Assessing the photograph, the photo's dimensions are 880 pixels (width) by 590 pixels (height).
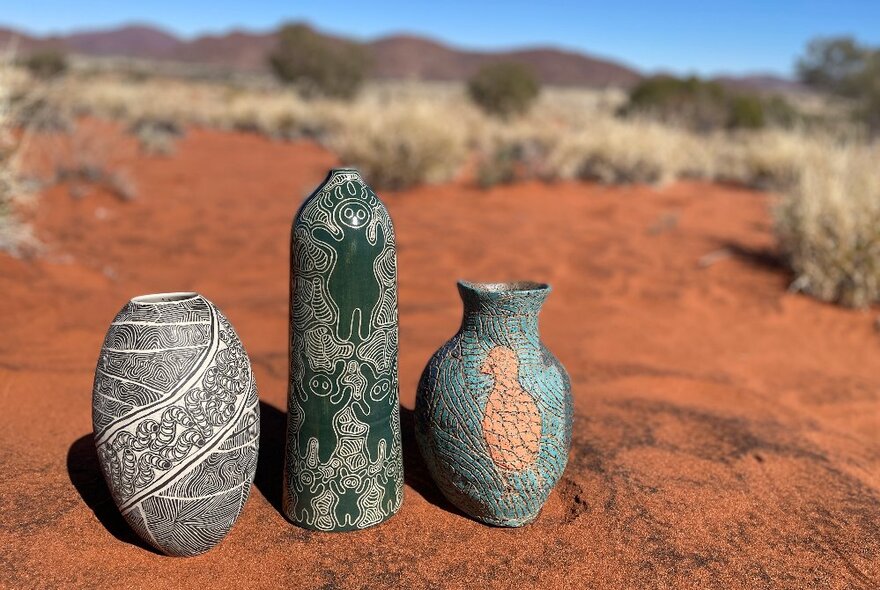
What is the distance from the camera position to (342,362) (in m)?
2.43

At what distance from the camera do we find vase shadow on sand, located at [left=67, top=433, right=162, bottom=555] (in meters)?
2.54

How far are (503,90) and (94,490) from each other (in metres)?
19.0

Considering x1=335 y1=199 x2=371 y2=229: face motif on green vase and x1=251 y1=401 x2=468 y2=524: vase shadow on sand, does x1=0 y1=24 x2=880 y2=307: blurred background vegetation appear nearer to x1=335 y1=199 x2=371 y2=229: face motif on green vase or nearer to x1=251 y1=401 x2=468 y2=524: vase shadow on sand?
x1=251 y1=401 x2=468 y2=524: vase shadow on sand

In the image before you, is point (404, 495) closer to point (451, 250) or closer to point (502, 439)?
point (502, 439)

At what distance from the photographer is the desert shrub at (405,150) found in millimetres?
10375

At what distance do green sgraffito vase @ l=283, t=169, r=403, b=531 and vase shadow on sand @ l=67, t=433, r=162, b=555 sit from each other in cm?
57

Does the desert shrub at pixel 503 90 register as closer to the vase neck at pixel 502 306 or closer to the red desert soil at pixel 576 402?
the red desert soil at pixel 576 402

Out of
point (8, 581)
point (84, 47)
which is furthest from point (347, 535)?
point (84, 47)

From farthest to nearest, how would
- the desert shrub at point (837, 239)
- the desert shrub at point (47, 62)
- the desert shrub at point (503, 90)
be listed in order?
the desert shrub at point (47, 62) < the desert shrub at point (503, 90) < the desert shrub at point (837, 239)

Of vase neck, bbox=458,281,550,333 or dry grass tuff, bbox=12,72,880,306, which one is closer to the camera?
vase neck, bbox=458,281,550,333

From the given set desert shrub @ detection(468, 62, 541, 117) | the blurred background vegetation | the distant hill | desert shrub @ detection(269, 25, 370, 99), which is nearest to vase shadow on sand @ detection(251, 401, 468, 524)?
the blurred background vegetation

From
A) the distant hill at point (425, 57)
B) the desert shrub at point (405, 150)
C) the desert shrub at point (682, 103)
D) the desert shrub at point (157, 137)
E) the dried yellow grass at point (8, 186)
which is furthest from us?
the distant hill at point (425, 57)

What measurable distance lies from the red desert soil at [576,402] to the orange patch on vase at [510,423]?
0.36 m

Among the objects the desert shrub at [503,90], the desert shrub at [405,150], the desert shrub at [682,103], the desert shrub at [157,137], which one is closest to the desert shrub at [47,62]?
the desert shrub at [157,137]
